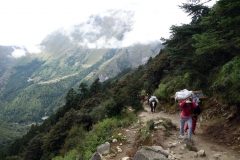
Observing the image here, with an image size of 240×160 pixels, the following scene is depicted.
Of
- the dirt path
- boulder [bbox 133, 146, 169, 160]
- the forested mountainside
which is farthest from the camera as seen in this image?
the forested mountainside

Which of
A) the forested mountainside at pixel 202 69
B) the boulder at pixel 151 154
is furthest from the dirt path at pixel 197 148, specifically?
the forested mountainside at pixel 202 69

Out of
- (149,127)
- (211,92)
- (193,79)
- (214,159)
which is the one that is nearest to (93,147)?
(149,127)

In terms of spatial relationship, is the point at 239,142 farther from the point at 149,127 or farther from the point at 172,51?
the point at 172,51

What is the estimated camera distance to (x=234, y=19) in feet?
27.8

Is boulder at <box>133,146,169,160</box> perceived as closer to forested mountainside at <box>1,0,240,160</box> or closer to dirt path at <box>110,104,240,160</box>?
dirt path at <box>110,104,240,160</box>

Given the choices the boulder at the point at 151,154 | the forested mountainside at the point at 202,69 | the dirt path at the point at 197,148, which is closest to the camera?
the boulder at the point at 151,154

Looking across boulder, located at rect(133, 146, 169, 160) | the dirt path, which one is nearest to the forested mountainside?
the dirt path

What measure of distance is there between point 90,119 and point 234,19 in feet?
99.1

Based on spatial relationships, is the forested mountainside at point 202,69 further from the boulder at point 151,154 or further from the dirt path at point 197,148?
the boulder at point 151,154

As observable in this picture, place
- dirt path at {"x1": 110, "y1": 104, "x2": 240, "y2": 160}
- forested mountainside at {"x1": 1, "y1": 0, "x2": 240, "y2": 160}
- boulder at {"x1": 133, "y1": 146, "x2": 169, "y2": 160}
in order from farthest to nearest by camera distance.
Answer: forested mountainside at {"x1": 1, "y1": 0, "x2": 240, "y2": 160}, dirt path at {"x1": 110, "y1": 104, "x2": 240, "y2": 160}, boulder at {"x1": 133, "y1": 146, "x2": 169, "y2": 160}

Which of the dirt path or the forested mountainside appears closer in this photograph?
the dirt path

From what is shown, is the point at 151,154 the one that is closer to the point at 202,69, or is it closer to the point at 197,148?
the point at 197,148

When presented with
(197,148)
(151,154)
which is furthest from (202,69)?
(151,154)

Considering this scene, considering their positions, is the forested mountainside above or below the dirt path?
above
